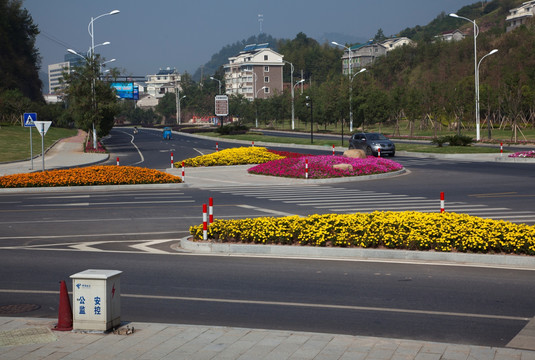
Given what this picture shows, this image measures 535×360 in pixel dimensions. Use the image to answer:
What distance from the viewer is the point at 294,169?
3162 centimetres

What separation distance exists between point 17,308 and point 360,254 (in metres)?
6.41

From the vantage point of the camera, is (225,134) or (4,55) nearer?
(225,134)

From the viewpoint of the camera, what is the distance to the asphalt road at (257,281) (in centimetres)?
895

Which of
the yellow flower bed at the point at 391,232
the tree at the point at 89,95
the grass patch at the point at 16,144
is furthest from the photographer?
the tree at the point at 89,95

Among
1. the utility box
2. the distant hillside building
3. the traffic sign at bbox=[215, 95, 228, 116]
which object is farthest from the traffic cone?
the distant hillside building

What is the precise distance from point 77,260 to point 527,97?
57706 mm

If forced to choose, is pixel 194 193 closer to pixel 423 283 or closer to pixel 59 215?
pixel 59 215

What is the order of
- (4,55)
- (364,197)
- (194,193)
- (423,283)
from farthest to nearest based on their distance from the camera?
(4,55)
(194,193)
(364,197)
(423,283)

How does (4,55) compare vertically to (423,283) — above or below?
above

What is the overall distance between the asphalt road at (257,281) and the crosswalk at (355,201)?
11 centimetres

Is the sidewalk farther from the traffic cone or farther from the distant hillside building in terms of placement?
the distant hillside building

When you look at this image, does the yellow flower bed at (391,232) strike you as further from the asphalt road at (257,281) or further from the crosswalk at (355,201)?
the crosswalk at (355,201)

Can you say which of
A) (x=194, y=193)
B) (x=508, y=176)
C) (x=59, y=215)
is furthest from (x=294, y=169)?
(x=59, y=215)

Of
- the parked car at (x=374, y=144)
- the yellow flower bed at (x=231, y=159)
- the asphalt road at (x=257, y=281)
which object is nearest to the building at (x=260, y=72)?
the parked car at (x=374, y=144)
